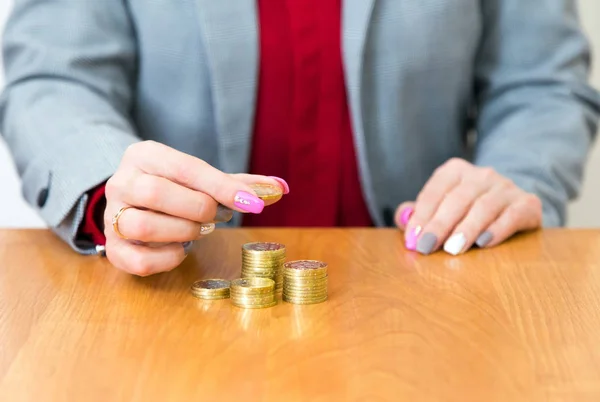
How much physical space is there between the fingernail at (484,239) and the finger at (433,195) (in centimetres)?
6

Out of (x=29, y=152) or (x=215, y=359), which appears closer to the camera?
(x=215, y=359)

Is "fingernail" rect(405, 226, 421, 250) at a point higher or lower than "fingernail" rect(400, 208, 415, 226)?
higher

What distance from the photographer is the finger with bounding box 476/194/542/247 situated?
104 centimetres

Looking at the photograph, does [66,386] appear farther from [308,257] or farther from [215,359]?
[308,257]

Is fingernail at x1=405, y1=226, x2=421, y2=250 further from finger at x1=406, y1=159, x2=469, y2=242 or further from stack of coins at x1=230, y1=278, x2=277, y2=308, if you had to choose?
stack of coins at x1=230, y1=278, x2=277, y2=308

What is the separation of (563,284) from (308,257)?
0.89 feet

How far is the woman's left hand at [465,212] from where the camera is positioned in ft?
3.34

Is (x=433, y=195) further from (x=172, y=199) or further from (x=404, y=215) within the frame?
(x=172, y=199)

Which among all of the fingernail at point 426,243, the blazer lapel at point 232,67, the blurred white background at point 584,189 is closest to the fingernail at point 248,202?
the fingernail at point 426,243

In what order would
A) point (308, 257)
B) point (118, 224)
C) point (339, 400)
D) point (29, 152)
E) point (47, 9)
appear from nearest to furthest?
point (339, 400), point (118, 224), point (308, 257), point (29, 152), point (47, 9)

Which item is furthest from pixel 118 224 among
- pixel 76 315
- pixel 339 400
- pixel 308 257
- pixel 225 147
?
pixel 225 147

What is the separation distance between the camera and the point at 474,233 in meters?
1.03

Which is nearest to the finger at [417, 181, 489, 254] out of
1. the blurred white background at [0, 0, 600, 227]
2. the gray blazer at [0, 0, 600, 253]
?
the gray blazer at [0, 0, 600, 253]

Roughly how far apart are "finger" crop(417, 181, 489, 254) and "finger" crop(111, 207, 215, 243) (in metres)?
0.29
